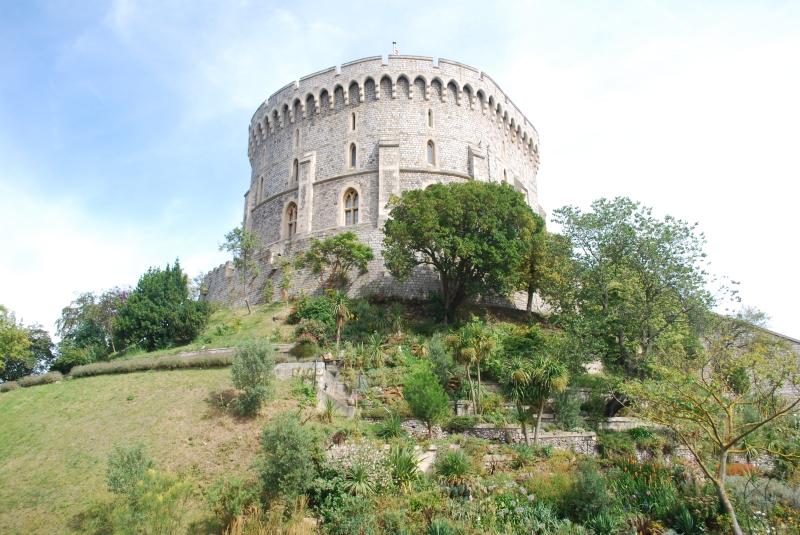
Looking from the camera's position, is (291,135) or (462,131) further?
(291,135)

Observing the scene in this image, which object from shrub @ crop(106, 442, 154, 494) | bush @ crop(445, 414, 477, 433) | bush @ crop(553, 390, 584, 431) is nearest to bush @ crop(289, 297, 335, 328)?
bush @ crop(445, 414, 477, 433)

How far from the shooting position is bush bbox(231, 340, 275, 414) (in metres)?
17.8

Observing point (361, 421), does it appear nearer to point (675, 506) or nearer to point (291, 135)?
point (675, 506)

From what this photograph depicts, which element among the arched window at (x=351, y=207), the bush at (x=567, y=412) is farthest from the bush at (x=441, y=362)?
the arched window at (x=351, y=207)

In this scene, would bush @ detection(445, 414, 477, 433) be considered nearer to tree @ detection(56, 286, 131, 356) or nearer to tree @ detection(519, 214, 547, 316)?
tree @ detection(519, 214, 547, 316)

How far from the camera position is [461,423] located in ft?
60.0

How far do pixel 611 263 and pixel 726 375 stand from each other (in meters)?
8.59

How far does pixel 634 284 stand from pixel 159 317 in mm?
22130

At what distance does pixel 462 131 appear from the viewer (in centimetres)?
3812

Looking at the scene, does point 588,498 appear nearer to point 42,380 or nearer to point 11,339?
point 42,380

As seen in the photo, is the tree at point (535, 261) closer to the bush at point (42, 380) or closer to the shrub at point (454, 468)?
the shrub at point (454, 468)

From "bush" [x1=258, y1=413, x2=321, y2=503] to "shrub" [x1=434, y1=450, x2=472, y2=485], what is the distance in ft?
10.8

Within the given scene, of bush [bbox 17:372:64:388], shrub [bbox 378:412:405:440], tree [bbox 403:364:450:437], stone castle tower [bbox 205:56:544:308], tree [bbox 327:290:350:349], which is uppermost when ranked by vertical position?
stone castle tower [bbox 205:56:544:308]

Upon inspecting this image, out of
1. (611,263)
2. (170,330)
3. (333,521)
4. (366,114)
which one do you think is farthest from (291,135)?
(333,521)
